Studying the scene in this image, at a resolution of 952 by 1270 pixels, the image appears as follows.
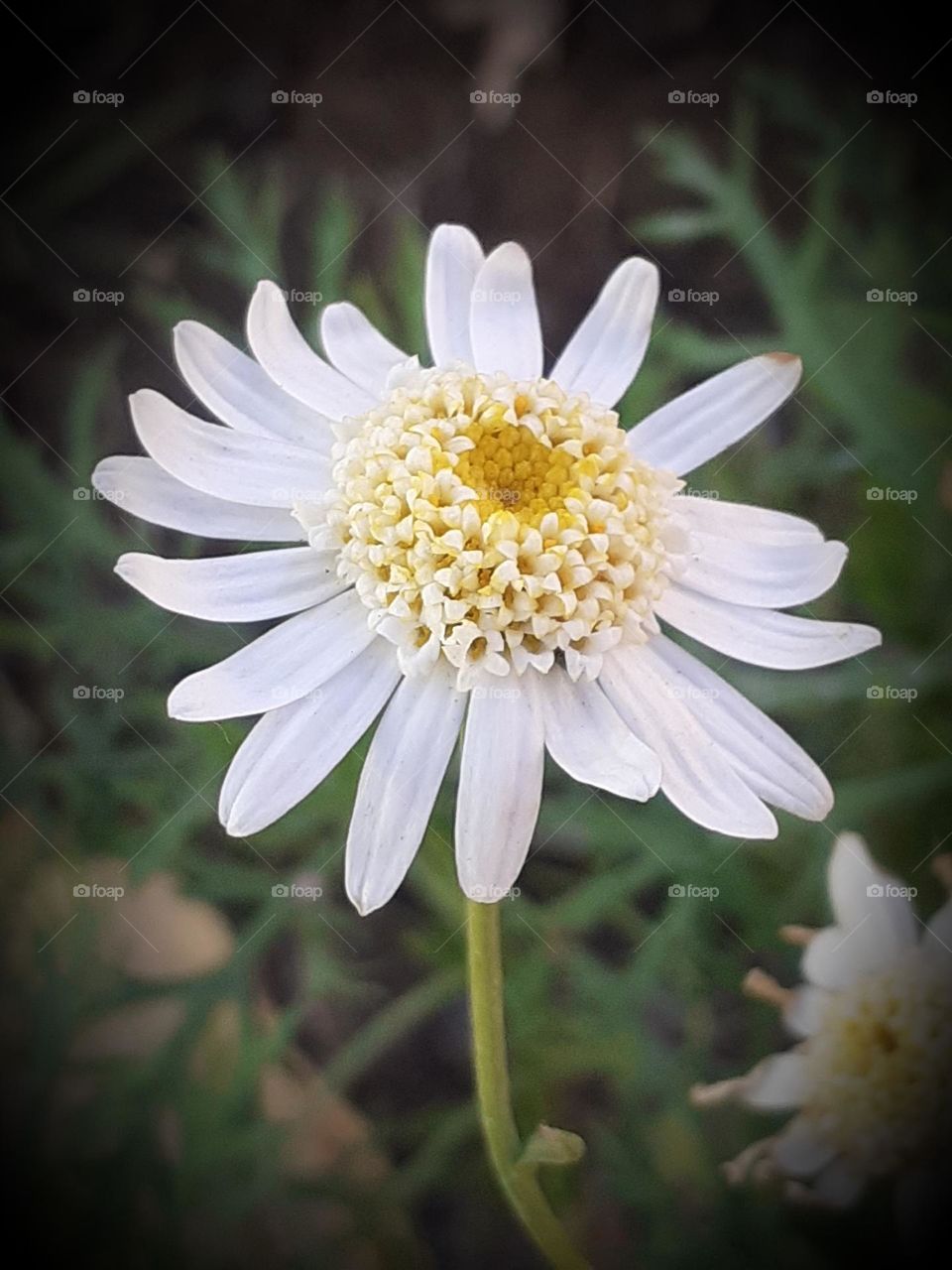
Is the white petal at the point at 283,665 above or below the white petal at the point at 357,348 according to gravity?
below

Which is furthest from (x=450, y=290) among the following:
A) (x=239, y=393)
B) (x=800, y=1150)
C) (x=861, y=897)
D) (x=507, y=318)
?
(x=800, y=1150)

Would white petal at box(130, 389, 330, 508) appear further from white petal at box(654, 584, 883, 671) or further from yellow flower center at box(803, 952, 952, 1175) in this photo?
yellow flower center at box(803, 952, 952, 1175)

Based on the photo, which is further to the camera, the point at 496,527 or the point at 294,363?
the point at 294,363

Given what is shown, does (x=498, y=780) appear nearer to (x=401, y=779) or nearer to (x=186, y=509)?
(x=401, y=779)

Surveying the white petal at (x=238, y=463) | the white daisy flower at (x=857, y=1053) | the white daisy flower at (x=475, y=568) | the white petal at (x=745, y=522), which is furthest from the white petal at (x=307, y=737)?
the white daisy flower at (x=857, y=1053)

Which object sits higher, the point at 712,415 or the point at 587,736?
the point at 712,415

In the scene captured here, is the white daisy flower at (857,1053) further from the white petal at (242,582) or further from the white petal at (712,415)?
the white petal at (242,582)
